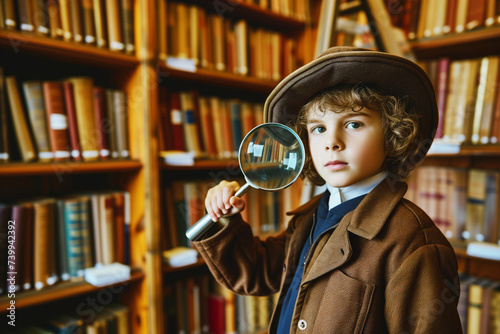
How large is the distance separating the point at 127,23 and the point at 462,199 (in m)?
1.54

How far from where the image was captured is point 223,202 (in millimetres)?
780

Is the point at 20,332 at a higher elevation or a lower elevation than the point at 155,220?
lower

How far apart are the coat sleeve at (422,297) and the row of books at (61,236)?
1076 millimetres

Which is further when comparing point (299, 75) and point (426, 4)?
point (426, 4)

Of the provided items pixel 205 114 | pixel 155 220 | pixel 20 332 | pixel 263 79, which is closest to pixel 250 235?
pixel 155 220

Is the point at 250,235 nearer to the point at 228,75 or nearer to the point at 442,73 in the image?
the point at 228,75

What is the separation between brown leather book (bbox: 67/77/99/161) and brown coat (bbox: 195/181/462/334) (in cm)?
95

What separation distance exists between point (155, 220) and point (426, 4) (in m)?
1.48

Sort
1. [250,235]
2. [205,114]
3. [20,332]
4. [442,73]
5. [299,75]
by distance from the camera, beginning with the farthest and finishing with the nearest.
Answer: [205,114] → [442,73] → [20,332] → [250,235] → [299,75]

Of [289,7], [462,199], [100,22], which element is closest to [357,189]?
[462,199]

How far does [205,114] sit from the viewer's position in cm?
163

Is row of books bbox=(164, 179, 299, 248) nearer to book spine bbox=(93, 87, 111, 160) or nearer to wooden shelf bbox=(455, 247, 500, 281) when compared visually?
book spine bbox=(93, 87, 111, 160)

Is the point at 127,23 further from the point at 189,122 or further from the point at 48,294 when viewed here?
the point at 48,294

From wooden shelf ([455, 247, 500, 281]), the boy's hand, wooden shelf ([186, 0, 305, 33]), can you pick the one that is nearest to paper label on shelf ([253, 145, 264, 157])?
the boy's hand
